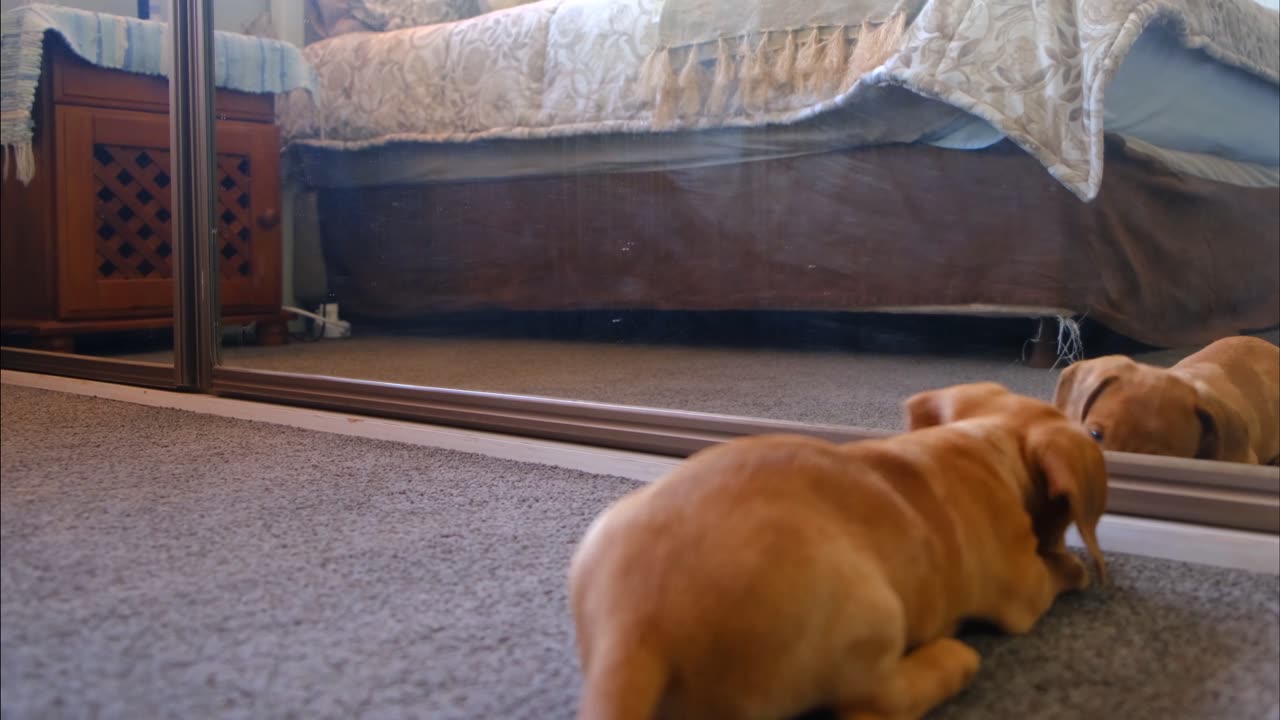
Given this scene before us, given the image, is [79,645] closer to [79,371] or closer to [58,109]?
[79,371]

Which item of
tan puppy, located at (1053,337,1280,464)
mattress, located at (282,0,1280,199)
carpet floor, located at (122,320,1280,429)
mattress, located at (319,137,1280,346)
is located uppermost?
mattress, located at (282,0,1280,199)

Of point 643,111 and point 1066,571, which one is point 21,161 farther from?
point 1066,571

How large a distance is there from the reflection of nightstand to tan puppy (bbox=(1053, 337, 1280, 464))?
48.1 inches

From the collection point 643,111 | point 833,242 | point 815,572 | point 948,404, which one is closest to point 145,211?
point 643,111

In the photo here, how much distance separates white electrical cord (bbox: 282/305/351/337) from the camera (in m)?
1.68

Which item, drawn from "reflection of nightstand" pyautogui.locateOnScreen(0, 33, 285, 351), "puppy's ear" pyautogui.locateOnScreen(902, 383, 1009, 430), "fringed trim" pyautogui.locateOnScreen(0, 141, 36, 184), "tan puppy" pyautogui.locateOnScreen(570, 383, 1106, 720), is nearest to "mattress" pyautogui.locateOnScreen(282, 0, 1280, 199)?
"reflection of nightstand" pyautogui.locateOnScreen(0, 33, 285, 351)

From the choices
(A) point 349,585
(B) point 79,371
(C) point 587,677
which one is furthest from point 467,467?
(B) point 79,371

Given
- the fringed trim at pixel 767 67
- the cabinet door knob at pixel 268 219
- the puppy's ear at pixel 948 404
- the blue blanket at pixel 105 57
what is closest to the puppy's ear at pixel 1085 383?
the puppy's ear at pixel 948 404

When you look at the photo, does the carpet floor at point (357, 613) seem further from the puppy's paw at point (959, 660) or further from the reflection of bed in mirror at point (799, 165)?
the reflection of bed in mirror at point (799, 165)

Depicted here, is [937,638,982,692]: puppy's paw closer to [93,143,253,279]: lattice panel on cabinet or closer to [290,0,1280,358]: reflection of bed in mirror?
[290,0,1280,358]: reflection of bed in mirror

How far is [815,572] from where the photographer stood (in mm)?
459

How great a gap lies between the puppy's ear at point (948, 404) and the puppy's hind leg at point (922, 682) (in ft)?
0.60

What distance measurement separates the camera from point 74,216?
4.99ft

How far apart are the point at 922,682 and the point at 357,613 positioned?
0.35 metres
